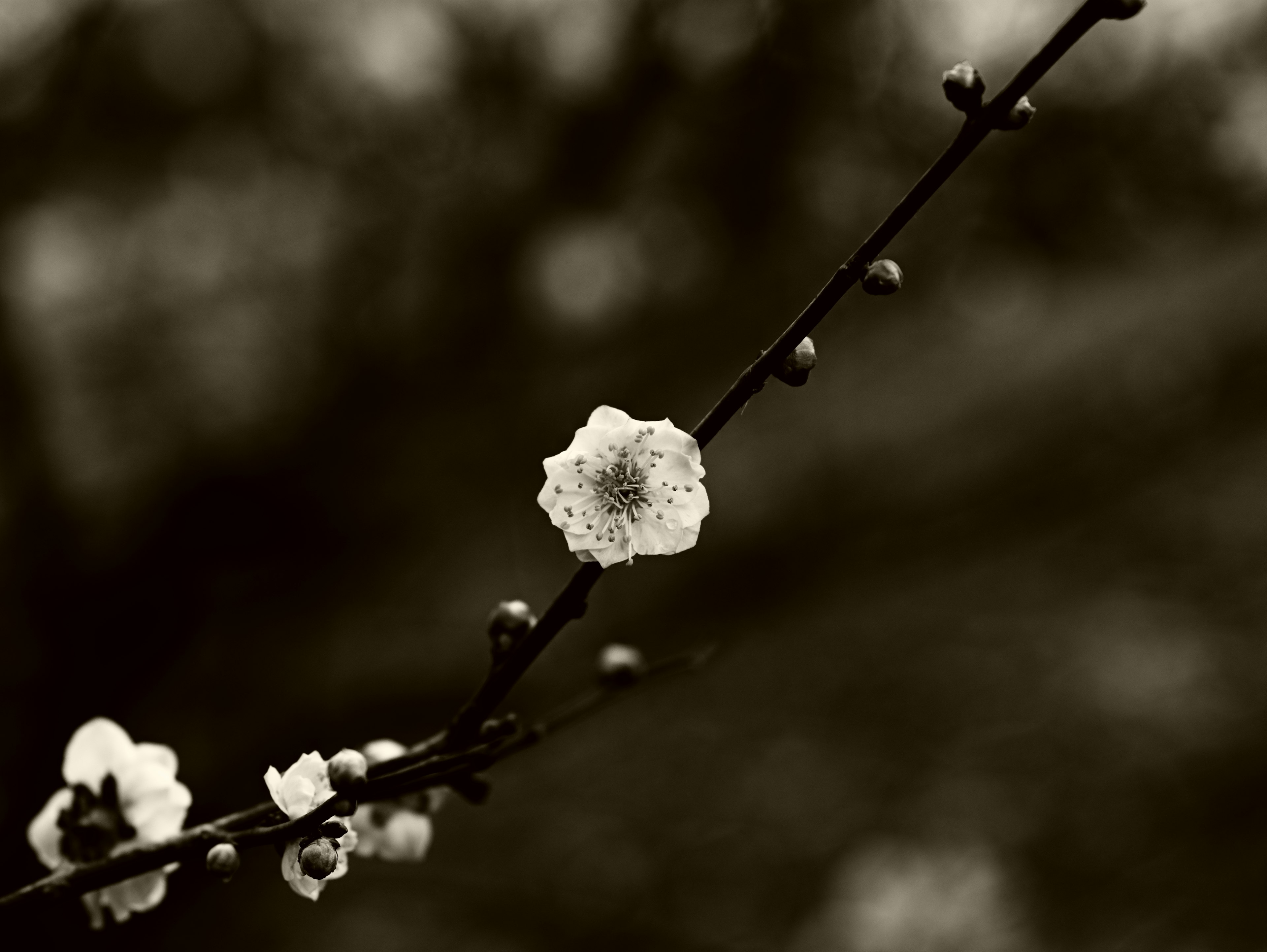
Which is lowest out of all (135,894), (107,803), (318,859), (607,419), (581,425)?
(318,859)

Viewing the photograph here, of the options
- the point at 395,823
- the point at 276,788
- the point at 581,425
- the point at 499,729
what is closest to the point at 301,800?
the point at 276,788

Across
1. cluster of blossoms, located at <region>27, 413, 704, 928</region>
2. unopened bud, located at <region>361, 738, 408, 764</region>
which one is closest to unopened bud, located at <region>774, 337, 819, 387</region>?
cluster of blossoms, located at <region>27, 413, 704, 928</region>

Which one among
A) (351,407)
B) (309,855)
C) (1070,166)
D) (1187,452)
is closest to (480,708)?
(309,855)

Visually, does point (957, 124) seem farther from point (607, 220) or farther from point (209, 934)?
point (209, 934)

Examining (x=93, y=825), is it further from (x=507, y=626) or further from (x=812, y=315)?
(x=812, y=315)

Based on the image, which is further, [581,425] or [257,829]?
[581,425]
